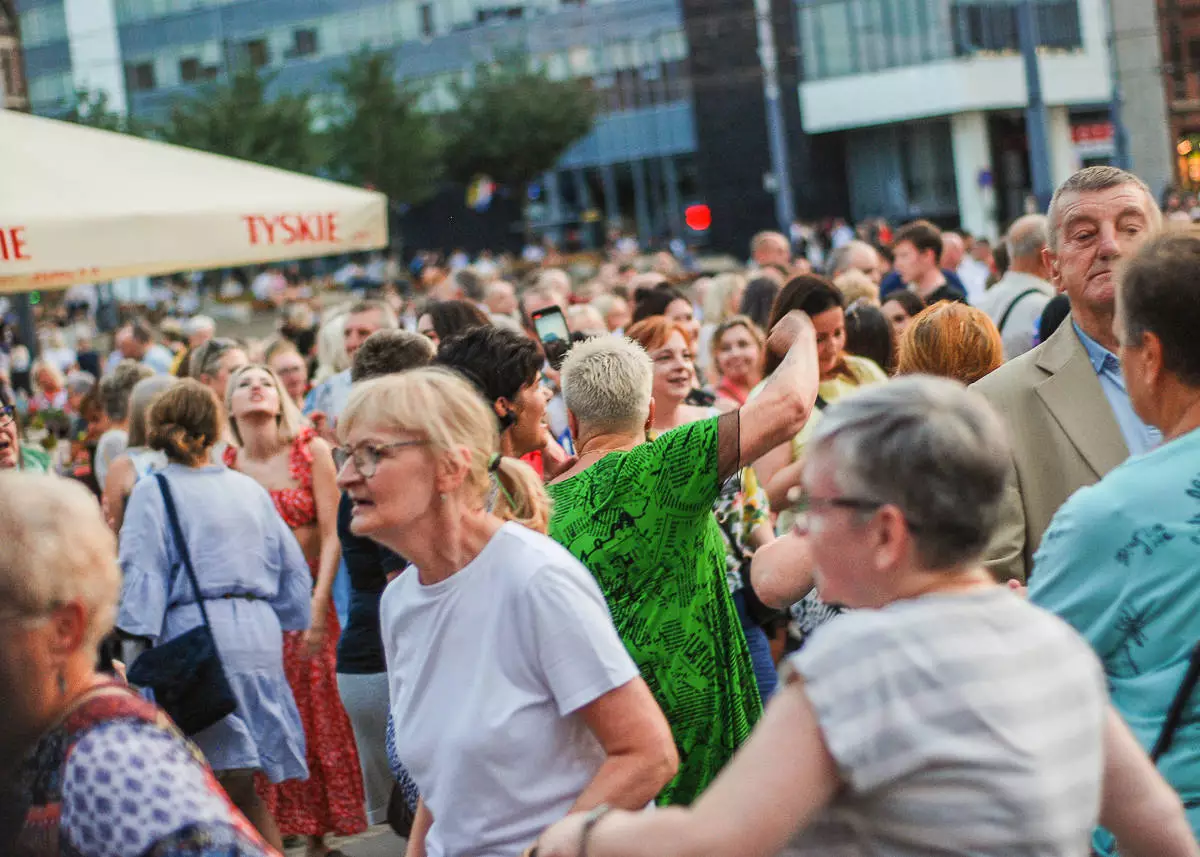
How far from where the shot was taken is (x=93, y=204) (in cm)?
769

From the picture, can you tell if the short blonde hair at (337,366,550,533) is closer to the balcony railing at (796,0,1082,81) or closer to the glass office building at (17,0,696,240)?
the balcony railing at (796,0,1082,81)

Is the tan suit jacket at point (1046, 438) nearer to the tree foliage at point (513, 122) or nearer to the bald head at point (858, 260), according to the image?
the bald head at point (858, 260)

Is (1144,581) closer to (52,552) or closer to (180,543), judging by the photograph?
(52,552)

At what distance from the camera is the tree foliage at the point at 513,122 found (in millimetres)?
56000

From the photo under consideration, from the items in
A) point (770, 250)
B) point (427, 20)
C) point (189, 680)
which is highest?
point (427, 20)

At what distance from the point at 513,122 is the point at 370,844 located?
5047 centimetres

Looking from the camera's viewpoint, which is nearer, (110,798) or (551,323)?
(110,798)

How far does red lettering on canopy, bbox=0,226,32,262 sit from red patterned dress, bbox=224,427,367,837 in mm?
1610

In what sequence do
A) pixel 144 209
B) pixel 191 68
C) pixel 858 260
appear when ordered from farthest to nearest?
pixel 191 68
pixel 858 260
pixel 144 209

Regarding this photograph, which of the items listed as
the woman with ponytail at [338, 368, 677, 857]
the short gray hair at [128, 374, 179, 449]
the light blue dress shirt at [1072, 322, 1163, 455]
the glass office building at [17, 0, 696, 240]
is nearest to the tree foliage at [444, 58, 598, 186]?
the glass office building at [17, 0, 696, 240]

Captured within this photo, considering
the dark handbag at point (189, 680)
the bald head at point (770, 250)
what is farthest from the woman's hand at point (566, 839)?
the bald head at point (770, 250)

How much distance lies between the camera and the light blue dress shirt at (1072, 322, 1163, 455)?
3572 millimetres

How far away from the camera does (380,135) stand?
170 ft

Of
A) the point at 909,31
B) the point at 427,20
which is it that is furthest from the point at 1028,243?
the point at 427,20
